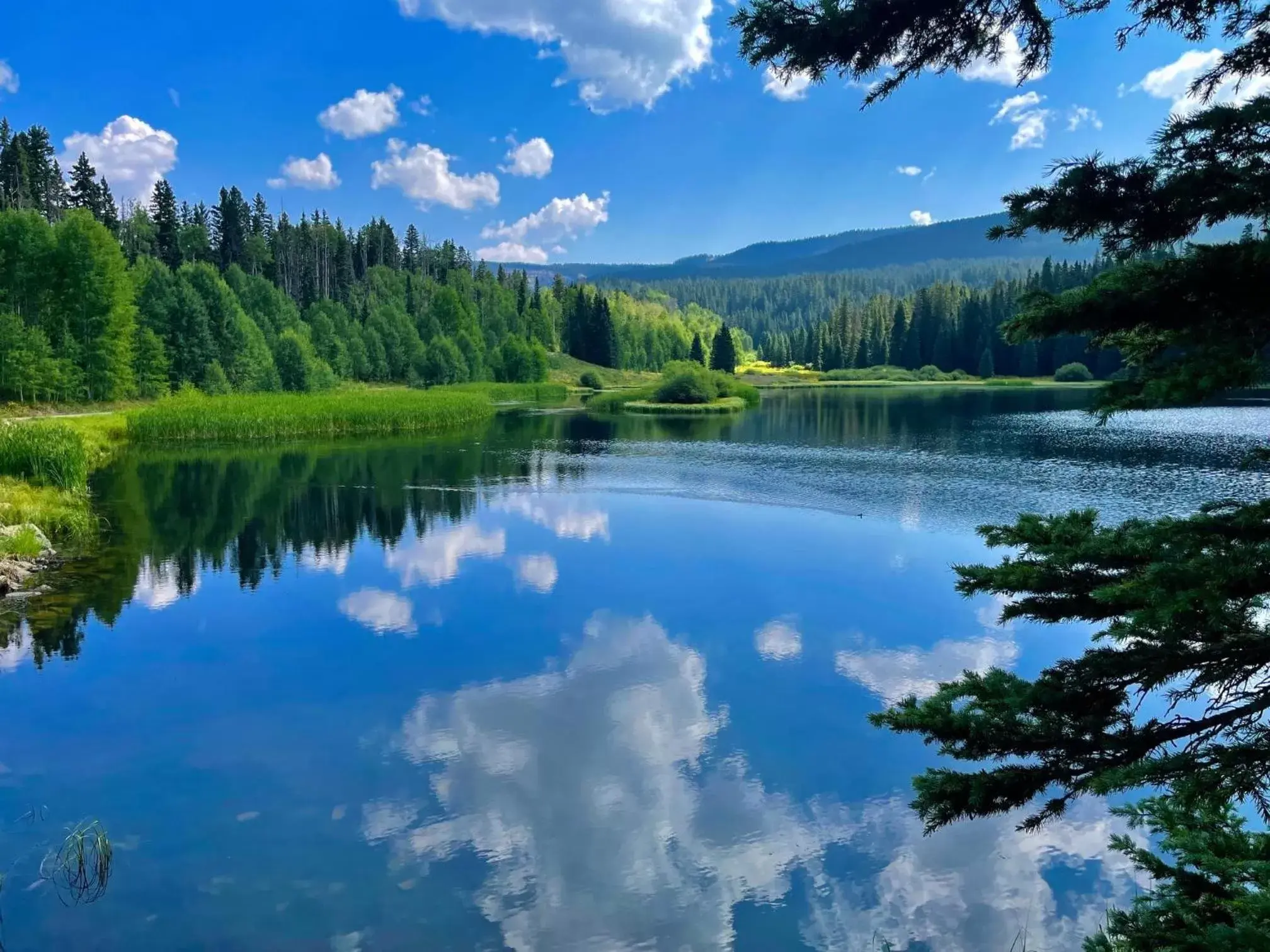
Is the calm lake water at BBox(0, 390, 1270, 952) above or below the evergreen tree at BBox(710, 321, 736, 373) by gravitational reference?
below

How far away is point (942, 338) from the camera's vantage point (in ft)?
440

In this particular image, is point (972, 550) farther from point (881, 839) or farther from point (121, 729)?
point (121, 729)

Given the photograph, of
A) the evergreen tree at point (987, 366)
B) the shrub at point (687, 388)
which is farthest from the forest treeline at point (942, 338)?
the shrub at point (687, 388)

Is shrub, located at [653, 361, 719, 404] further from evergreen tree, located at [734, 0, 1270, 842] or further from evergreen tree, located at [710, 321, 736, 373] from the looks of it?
evergreen tree, located at [734, 0, 1270, 842]

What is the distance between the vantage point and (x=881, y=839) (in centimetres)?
891

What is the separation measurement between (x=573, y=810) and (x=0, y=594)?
14.4m

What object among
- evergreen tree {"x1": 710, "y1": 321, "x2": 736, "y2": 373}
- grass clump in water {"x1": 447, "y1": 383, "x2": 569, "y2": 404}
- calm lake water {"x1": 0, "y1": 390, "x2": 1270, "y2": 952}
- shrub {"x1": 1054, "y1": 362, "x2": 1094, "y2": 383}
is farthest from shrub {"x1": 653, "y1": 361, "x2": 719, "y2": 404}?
shrub {"x1": 1054, "y1": 362, "x2": 1094, "y2": 383}

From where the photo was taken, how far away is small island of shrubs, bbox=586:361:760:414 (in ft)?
252

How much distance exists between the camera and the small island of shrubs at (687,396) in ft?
252

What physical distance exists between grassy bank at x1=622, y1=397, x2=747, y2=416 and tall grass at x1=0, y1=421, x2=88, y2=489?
167 feet

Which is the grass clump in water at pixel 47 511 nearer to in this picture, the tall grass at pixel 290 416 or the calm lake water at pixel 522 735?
the calm lake water at pixel 522 735

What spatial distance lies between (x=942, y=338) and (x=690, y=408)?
74.0 meters

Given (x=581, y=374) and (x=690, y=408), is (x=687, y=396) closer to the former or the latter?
(x=690, y=408)

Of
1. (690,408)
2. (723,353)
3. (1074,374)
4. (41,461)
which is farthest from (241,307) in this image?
(1074,374)
